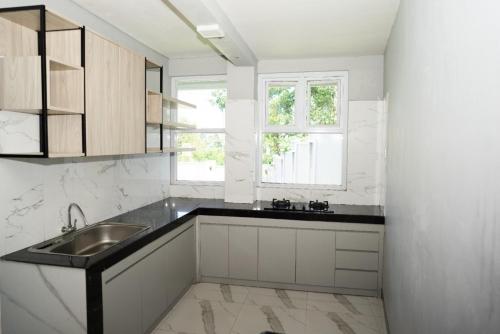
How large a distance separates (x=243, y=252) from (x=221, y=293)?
1.56ft

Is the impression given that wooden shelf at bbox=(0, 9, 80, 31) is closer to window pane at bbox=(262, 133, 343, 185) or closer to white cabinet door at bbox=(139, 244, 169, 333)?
white cabinet door at bbox=(139, 244, 169, 333)

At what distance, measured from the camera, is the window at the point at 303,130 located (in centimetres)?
414

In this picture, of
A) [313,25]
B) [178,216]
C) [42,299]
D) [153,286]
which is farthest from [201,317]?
[313,25]

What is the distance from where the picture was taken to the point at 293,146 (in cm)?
429

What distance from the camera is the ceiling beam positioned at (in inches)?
91.3

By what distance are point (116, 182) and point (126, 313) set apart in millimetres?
1342

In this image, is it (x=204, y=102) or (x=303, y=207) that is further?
(x=204, y=102)

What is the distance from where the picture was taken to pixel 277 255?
3670 millimetres

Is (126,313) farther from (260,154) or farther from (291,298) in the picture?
(260,154)

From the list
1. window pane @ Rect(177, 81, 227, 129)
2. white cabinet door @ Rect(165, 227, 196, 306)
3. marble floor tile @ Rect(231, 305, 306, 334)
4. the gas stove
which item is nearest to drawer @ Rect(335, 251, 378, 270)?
the gas stove

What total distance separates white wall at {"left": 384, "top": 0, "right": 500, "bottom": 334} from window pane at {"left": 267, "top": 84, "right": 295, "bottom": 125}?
2.22m

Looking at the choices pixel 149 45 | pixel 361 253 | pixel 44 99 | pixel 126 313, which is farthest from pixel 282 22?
pixel 126 313

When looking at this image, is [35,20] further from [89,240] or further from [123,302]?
[123,302]

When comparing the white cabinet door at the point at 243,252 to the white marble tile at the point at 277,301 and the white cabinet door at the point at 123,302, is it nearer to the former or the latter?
the white marble tile at the point at 277,301
